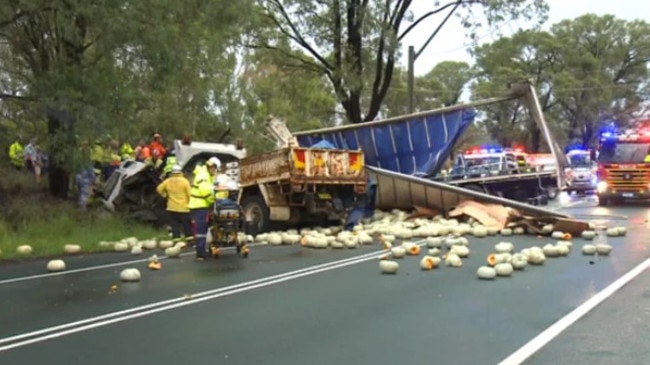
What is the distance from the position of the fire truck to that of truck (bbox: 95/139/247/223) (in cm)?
1561

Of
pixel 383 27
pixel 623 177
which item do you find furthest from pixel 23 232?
pixel 623 177

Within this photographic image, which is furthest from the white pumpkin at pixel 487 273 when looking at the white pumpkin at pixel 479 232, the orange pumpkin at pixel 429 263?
the white pumpkin at pixel 479 232

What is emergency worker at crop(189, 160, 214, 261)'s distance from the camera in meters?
12.6

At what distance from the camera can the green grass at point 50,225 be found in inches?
556

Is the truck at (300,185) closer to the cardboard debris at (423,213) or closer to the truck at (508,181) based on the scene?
the cardboard debris at (423,213)

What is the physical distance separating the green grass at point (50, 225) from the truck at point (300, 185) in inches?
89.5

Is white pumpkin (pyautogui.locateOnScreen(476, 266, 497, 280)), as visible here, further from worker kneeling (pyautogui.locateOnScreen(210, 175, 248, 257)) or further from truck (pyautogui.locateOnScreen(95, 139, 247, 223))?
truck (pyautogui.locateOnScreen(95, 139, 247, 223))

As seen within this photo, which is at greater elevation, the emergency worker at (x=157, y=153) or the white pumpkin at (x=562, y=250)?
the emergency worker at (x=157, y=153)

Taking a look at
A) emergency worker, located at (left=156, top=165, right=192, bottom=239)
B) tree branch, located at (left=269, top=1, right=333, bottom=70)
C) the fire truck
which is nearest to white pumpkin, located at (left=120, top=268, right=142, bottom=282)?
emergency worker, located at (left=156, top=165, right=192, bottom=239)

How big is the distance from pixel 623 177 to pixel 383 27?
34.3 feet

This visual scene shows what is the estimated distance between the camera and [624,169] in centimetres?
2762

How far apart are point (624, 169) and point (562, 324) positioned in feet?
73.2

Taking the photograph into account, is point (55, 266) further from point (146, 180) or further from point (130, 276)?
point (146, 180)

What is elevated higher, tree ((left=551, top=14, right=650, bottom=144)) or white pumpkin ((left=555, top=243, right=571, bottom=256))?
tree ((left=551, top=14, right=650, bottom=144))
